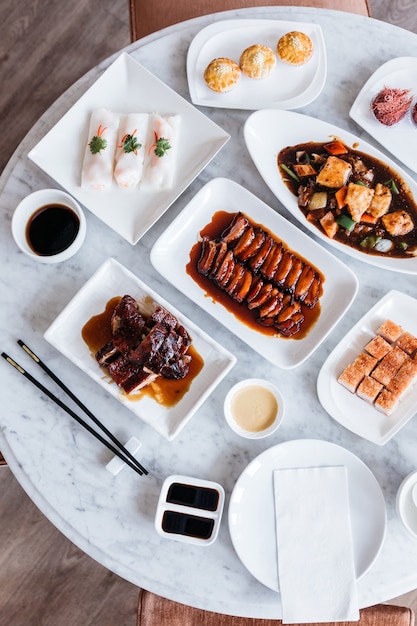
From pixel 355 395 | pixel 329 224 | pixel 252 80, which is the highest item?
pixel 252 80

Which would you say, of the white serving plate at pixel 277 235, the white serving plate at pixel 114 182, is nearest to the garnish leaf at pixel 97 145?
the white serving plate at pixel 114 182

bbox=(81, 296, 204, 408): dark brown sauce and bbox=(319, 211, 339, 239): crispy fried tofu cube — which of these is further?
bbox=(319, 211, 339, 239): crispy fried tofu cube

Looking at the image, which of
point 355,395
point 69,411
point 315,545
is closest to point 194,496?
point 315,545

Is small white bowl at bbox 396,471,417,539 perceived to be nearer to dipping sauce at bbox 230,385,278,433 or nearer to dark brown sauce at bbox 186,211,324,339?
dipping sauce at bbox 230,385,278,433

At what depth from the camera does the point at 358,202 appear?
276cm

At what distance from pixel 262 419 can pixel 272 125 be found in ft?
4.94

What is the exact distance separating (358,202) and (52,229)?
154 centimetres

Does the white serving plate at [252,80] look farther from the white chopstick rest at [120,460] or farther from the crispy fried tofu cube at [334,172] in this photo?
the white chopstick rest at [120,460]

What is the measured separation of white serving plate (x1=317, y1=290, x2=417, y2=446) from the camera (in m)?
2.63

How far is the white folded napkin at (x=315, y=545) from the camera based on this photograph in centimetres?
245

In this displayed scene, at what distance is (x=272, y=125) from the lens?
111 inches

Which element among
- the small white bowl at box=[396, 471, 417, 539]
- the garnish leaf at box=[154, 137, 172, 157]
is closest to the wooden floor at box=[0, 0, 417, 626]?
the garnish leaf at box=[154, 137, 172, 157]

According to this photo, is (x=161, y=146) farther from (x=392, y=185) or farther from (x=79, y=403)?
(x=79, y=403)

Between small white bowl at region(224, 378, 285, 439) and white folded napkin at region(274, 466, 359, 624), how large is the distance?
0.20 metres
